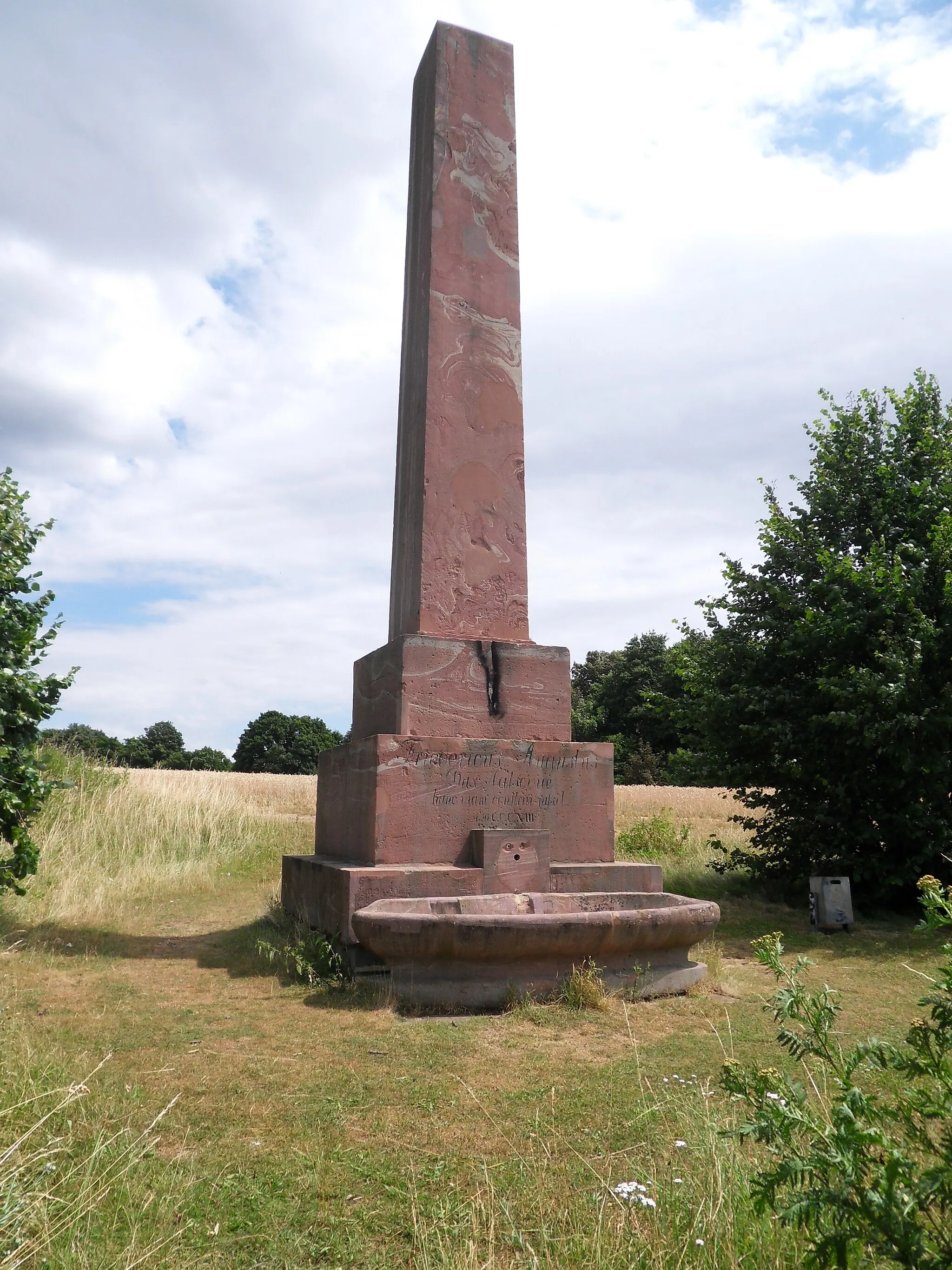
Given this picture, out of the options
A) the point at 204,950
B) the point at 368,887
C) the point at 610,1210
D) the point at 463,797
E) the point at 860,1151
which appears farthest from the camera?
the point at 204,950

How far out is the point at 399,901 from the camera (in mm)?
5852

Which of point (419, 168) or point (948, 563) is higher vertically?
point (419, 168)

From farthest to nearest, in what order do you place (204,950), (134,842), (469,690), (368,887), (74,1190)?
(134,842) < (204,950) < (469,690) < (368,887) < (74,1190)

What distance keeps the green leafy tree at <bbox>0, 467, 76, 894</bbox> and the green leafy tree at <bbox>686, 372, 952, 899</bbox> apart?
744 centimetres

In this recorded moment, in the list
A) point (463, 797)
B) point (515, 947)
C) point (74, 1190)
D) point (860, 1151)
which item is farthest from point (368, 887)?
point (860, 1151)

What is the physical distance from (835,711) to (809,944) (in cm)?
256

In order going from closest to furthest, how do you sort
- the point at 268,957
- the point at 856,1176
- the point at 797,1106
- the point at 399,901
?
the point at 856,1176, the point at 797,1106, the point at 399,901, the point at 268,957

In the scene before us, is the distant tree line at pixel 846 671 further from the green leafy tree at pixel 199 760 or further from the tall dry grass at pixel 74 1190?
the green leafy tree at pixel 199 760

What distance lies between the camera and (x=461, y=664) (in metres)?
6.97

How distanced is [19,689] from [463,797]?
140 inches

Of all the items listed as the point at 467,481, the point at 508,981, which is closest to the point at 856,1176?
the point at 508,981

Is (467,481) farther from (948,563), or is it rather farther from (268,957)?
A: (948,563)

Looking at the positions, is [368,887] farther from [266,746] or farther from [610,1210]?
[266,746]

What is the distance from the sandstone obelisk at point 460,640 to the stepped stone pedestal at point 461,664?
0.5 inches
